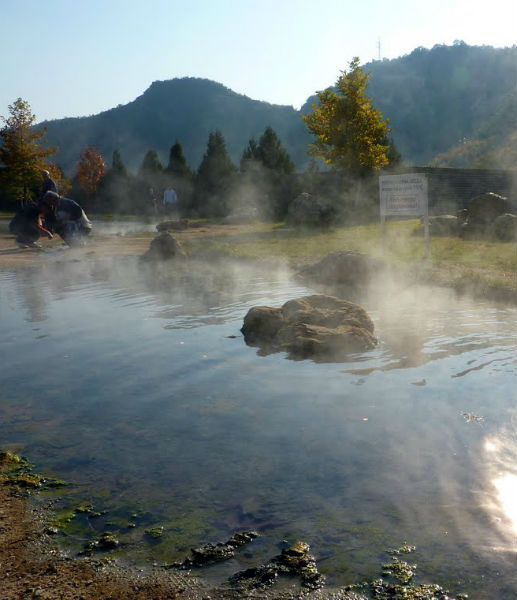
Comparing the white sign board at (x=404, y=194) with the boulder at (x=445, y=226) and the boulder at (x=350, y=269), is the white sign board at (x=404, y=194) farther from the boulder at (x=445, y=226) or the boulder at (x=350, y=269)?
the boulder at (x=445, y=226)

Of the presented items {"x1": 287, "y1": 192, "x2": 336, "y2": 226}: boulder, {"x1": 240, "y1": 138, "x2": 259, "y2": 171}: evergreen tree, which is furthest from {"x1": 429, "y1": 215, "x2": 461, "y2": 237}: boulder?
{"x1": 240, "y1": 138, "x2": 259, "y2": 171}: evergreen tree

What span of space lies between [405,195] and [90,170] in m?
57.6

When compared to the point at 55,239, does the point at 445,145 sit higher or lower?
higher

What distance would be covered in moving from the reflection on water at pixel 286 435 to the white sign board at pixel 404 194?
5457 millimetres

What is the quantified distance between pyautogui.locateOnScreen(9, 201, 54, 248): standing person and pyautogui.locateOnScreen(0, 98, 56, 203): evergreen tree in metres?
19.3

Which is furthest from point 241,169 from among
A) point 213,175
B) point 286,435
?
point 286,435

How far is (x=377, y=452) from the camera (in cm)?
399

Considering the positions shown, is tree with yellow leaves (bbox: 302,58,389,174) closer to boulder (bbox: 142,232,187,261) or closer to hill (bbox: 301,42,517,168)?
boulder (bbox: 142,232,187,261)

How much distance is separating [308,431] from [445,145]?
562ft

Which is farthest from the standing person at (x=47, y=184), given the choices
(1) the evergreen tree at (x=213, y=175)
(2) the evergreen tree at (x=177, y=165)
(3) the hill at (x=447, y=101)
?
(3) the hill at (x=447, y=101)

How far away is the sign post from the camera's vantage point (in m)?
13.0

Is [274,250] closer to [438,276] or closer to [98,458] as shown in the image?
[438,276]

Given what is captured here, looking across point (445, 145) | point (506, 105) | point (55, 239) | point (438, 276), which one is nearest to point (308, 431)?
point (438, 276)

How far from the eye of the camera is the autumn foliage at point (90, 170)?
65.1 meters
